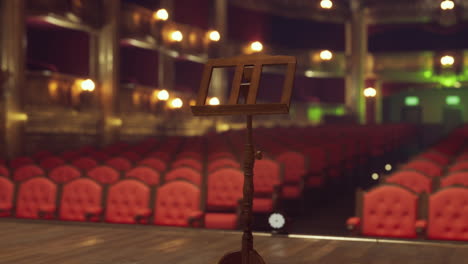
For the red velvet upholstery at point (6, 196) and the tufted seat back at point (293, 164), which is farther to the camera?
the tufted seat back at point (293, 164)

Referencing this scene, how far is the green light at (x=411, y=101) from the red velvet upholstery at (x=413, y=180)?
2458 cm

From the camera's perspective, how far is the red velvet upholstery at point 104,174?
8375 millimetres

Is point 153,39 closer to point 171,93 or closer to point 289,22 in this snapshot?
point 171,93

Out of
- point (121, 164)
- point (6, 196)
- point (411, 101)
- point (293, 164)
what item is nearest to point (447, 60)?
point (411, 101)

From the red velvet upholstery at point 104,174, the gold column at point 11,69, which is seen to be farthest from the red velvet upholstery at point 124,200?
the gold column at point 11,69

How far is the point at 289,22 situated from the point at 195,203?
22.8 metres

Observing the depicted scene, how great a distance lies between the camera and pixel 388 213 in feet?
19.1

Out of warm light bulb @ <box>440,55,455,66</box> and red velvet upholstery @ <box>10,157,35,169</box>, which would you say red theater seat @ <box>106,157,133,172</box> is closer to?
red velvet upholstery @ <box>10,157,35,169</box>

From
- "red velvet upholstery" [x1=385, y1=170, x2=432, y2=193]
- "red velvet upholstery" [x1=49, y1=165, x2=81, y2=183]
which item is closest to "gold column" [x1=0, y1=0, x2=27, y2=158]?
"red velvet upholstery" [x1=49, y1=165, x2=81, y2=183]

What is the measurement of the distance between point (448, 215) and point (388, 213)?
53 centimetres

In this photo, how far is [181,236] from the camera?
5320 mm

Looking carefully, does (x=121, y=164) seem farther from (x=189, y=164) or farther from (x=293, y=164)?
(x=293, y=164)

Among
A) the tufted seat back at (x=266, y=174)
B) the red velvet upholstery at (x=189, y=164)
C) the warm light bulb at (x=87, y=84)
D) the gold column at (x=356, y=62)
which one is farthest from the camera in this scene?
the gold column at (x=356, y=62)

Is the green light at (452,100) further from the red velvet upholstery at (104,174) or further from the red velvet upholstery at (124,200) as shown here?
the red velvet upholstery at (124,200)
